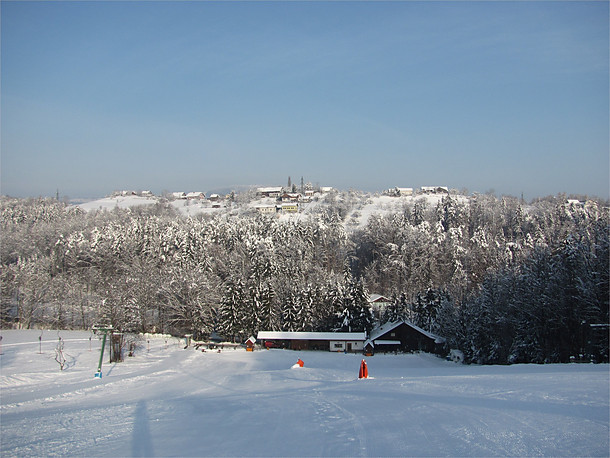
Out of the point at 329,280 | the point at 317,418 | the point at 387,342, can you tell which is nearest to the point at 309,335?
the point at 387,342

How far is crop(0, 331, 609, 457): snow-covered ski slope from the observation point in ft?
22.6

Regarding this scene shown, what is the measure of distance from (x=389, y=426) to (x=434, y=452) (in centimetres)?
137

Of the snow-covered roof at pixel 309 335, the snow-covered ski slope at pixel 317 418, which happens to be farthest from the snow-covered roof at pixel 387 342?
the snow-covered ski slope at pixel 317 418

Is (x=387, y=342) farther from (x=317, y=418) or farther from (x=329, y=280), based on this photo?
(x=317, y=418)

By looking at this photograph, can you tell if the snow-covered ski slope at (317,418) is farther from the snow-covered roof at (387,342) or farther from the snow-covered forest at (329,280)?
the snow-covered roof at (387,342)

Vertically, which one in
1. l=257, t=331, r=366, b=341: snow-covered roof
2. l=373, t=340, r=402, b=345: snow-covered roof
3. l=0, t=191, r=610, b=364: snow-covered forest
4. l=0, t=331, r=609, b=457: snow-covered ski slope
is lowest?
l=373, t=340, r=402, b=345: snow-covered roof

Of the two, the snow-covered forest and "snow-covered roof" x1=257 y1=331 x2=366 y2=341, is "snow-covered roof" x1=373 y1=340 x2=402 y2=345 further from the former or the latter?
the snow-covered forest

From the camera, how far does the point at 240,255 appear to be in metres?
55.3

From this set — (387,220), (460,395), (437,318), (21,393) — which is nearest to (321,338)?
(437,318)

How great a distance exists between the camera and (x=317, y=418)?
849 centimetres

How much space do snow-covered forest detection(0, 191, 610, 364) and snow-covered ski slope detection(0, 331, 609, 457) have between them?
1571 centimetres

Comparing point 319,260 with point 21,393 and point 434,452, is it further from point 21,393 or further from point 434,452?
point 434,452

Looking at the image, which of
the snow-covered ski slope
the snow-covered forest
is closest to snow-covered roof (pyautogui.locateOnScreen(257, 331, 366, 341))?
the snow-covered forest

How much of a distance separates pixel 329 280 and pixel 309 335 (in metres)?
9.08
